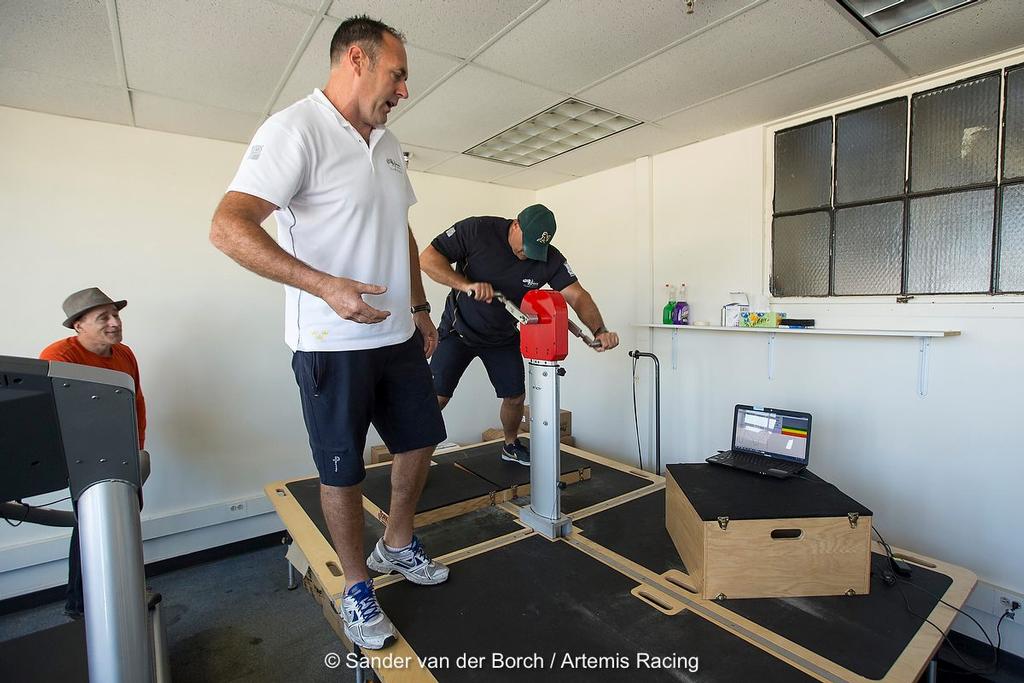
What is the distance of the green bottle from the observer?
357cm

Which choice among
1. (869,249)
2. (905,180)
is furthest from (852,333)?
(905,180)

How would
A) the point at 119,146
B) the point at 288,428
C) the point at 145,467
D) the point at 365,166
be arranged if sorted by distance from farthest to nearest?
the point at 288,428 < the point at 119,146 < the point at 145,467 < the point at 365,166

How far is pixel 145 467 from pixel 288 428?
182 centimetres

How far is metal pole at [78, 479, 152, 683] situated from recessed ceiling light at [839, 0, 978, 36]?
8.57 ft

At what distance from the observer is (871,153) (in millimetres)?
2662

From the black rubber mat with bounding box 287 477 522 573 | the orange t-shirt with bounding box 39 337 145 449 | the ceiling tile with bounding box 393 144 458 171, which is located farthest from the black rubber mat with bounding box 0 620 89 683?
the ceiling tile with bounding box 393 144 458 171

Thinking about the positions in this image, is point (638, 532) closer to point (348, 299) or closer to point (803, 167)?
point (348, 299)

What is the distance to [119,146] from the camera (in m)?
2.97

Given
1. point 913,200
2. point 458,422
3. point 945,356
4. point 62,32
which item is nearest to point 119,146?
point 62,32

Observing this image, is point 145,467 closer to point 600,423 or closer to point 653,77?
point 653,77

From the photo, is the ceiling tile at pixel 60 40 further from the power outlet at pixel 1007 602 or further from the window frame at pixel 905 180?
the power outlet at pixel 1007 602

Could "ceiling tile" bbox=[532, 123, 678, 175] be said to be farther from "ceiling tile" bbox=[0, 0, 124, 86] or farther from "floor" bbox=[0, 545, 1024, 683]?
"floor" bbox=[0, 545, 1024, 683]

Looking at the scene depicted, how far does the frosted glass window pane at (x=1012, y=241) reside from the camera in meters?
2.23

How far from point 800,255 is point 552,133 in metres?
1.69
